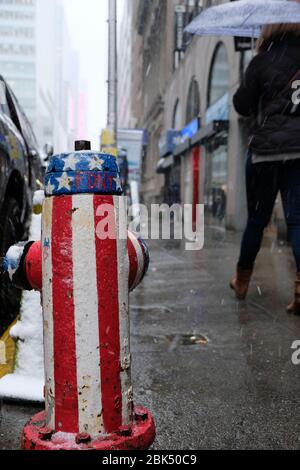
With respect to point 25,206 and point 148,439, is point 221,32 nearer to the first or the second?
point 25,206

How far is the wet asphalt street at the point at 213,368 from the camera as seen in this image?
1888mm

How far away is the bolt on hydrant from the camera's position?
4.99ft

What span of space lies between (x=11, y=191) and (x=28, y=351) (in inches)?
58.9

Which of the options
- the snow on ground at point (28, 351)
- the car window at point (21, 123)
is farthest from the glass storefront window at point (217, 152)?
the snow on ground at point (28, 351)

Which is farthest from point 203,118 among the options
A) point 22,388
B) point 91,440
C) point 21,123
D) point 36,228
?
point 91,440

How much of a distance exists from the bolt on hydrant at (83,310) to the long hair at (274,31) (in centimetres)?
273

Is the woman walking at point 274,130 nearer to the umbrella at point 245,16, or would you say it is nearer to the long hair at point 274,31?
the long hair at point 274,31

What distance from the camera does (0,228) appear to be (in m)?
3.20

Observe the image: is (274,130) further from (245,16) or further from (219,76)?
(219,76)

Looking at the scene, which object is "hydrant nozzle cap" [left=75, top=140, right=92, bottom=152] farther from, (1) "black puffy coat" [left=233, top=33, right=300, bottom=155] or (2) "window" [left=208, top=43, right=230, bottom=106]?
(2) "window" [left=208, top=43, right=230, bottom=106]

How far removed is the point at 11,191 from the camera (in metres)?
3.44

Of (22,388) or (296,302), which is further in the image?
(296,302)

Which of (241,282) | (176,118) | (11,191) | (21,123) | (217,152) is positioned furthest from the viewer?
(176,118)
